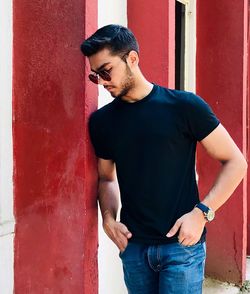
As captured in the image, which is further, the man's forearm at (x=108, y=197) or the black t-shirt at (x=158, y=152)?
the man's forearm at (x=108, y=197)

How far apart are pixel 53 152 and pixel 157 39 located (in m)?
1.23

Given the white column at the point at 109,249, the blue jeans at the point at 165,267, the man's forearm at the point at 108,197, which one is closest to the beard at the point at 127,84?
the man's forearm at the point at 108,197

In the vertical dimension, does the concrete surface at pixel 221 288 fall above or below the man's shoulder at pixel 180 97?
below

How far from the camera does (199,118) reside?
2102 mm

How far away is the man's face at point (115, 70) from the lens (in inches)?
81.5

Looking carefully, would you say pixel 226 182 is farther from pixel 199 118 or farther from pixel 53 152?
pixel 53 152

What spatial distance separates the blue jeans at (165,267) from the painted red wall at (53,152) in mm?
304

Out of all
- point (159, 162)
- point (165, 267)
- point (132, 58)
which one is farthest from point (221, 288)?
point (132, 58)

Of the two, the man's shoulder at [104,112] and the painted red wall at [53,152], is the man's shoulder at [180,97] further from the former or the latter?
the painted red wall at [53,152]

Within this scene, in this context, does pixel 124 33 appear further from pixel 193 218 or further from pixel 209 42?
pixel 209 42
